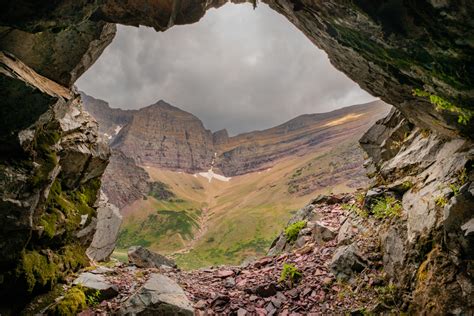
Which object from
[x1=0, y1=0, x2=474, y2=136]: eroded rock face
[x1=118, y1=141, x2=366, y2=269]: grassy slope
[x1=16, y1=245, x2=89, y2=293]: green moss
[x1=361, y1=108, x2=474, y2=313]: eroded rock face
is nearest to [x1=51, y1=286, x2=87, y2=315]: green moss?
[x1=16, y1=245, x2=89, y2=293]: green moss

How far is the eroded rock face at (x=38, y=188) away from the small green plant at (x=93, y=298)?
127cm

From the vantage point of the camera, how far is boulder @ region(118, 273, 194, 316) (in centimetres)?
935

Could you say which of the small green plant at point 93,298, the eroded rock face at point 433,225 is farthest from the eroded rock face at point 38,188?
the eroded rock face at point 433,225

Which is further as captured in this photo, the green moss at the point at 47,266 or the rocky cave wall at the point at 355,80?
the green moss at the point at 47,266

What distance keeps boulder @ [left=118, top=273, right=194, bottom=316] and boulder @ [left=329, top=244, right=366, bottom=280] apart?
18.3 feet

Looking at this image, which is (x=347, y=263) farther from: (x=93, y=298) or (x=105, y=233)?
(x=105, y=233)

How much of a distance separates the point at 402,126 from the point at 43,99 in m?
15.6

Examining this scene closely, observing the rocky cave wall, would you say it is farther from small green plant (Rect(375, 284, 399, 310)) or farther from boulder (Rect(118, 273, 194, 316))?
boulder (Rect(118, 273, 194, 316))

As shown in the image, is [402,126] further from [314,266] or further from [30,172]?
[30,172]

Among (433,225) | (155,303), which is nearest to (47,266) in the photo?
(155,303)

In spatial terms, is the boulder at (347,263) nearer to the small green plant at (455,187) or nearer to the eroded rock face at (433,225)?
the eroded rock face at (433,225)

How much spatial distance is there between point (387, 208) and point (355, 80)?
524 centimetres

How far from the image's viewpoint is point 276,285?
12.1 meters

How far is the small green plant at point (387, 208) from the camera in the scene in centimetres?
1095
